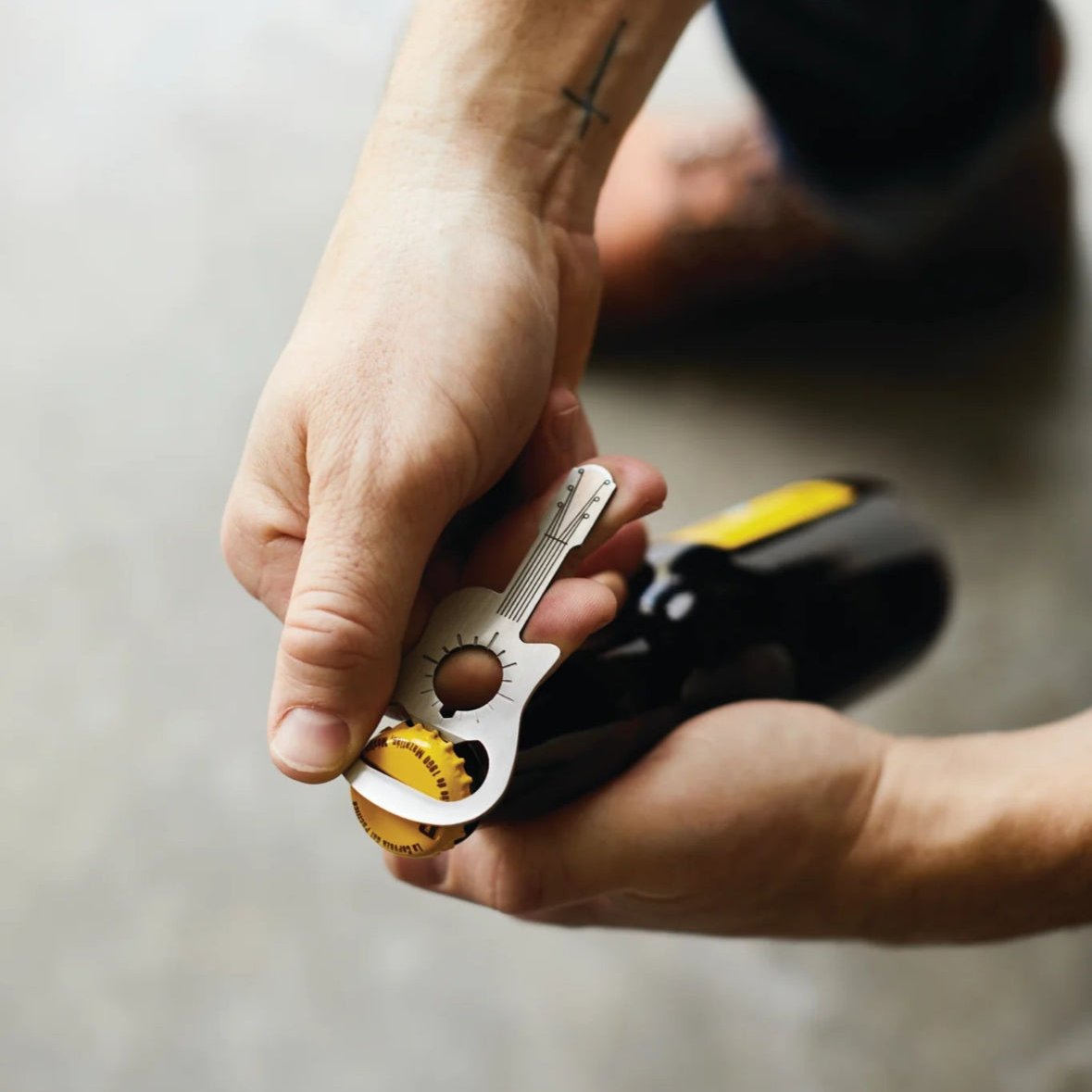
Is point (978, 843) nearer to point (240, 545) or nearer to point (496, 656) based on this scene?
point (496, 656)

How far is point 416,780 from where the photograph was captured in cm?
53

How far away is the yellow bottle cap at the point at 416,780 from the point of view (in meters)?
0.53

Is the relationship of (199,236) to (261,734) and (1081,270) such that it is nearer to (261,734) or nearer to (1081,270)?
(261,734)

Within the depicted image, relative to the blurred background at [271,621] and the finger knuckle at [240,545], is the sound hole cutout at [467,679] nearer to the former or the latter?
the finger knuckle at [240,545]

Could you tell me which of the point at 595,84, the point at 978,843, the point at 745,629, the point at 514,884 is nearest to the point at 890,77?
the point at 595,84

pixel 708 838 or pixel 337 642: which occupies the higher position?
pixel 337 642

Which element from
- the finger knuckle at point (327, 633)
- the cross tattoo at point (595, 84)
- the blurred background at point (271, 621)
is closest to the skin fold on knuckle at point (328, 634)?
the finger knuckle at point (327, 633)

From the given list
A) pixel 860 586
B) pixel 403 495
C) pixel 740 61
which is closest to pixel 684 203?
pixel 740 61

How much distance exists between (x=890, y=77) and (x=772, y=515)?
1.31 feet

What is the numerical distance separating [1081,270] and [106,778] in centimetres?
107

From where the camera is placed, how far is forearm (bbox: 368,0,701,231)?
714mm

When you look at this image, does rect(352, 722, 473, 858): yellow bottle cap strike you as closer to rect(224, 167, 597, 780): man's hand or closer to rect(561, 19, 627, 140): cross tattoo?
rect(224, 167, 597, 780): man's hand

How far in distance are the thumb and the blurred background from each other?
1.81ft

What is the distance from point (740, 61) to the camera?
104 centimetres
